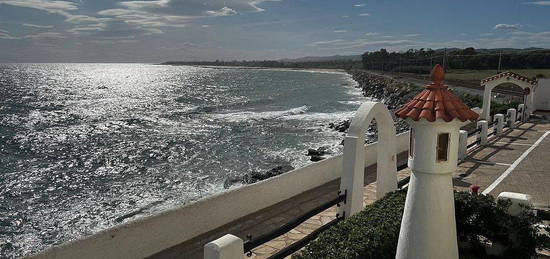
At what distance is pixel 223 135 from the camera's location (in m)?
34.3

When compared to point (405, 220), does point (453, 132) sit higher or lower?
higher

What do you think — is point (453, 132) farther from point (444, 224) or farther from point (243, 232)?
point (243, 232)

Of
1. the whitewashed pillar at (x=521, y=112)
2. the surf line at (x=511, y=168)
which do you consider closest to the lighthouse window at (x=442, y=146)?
the surf line at (x=511, y=168)

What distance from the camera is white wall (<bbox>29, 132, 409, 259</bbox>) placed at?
7.24 meters

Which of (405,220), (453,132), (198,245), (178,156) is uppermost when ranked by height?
(453,132)

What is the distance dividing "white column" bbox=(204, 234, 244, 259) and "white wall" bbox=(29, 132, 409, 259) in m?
3.62

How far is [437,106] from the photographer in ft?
13.3

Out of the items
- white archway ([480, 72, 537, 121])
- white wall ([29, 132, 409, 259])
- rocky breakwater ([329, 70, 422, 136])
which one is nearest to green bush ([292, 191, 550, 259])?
white wall ([29, 132, 409, 259])

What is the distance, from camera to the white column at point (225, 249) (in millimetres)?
4438

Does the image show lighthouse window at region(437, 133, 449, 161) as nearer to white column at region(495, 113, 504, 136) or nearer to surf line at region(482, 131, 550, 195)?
surf line at region(482, 131, 550, 195)

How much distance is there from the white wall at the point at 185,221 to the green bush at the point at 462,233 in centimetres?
365

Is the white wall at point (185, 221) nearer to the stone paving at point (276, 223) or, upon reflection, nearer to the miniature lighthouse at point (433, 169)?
the stone paving at point (276, 223)

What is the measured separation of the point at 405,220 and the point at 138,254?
18.0ft

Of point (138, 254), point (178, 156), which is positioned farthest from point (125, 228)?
point (178, 156)
